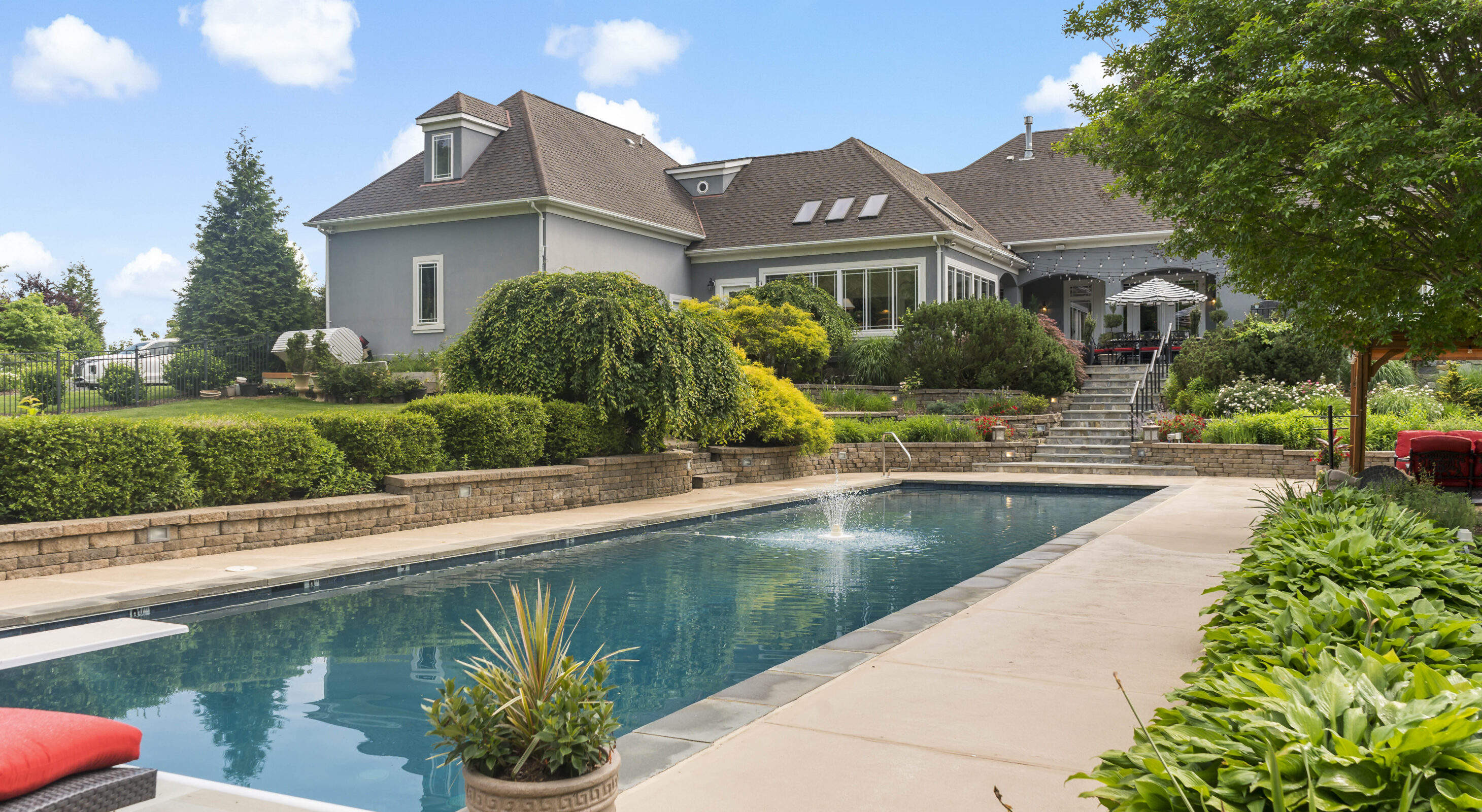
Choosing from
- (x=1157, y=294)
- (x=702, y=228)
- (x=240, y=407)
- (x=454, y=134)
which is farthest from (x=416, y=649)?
(x=1157, y=294)

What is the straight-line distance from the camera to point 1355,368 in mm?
10875

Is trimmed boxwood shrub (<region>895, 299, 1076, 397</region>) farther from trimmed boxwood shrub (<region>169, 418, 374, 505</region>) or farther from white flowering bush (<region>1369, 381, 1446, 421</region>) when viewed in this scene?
trimmed boxwood shrub (<region>169, 418, 374, 505</region>)

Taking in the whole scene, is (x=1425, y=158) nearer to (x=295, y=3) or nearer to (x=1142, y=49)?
(x=1142, y=49)

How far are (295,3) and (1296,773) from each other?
2359cm

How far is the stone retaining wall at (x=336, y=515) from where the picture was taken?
7457mm

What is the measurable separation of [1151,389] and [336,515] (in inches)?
728

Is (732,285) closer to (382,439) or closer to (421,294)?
(421,294)

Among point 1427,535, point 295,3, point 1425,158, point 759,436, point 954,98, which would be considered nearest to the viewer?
point 1427,535

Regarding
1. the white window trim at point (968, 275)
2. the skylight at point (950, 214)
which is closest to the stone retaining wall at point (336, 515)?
the white window trim at point (968, 275)

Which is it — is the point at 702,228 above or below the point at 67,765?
above

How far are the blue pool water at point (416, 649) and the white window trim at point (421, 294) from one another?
13425 millimetres

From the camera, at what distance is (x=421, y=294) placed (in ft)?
73.9

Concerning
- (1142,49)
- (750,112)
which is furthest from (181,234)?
(1142,49)

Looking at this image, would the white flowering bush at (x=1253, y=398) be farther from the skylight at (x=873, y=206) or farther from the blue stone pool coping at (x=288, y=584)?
the blue stone pool coping at (x=288, y=584)
